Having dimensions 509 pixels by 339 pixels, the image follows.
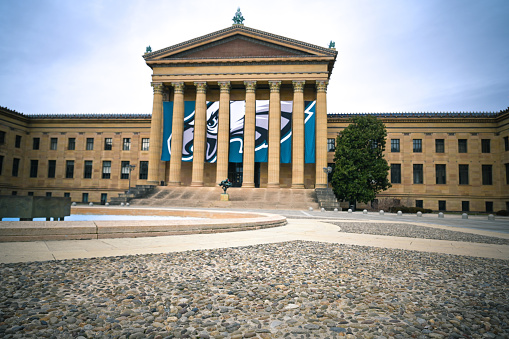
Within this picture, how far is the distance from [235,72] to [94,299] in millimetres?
→ 43241

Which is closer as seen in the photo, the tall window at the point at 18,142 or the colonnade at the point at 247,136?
the colonnade at the point at 247,136

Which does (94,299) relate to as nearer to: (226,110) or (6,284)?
(6,284)

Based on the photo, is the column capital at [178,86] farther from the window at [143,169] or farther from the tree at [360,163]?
the tree at [360,163]

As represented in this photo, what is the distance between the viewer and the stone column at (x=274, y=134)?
4197cm

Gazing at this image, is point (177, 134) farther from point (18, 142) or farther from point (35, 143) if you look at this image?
point (18, 142)

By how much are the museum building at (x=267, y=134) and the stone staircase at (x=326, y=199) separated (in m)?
3.04

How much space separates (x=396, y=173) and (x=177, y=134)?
108ft

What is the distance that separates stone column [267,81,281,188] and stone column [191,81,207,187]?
9507 mm

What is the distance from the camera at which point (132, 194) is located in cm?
3900

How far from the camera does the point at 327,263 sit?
21.3 ft

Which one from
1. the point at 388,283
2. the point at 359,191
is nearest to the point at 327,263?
the point at 388,283

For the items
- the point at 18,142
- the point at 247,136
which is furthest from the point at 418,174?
the point at 18,142

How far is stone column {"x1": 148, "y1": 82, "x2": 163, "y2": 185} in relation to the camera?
4409 cm

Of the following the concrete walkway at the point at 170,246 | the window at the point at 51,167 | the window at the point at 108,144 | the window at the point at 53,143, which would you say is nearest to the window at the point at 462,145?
the concrete walkway at the point at 170,246
